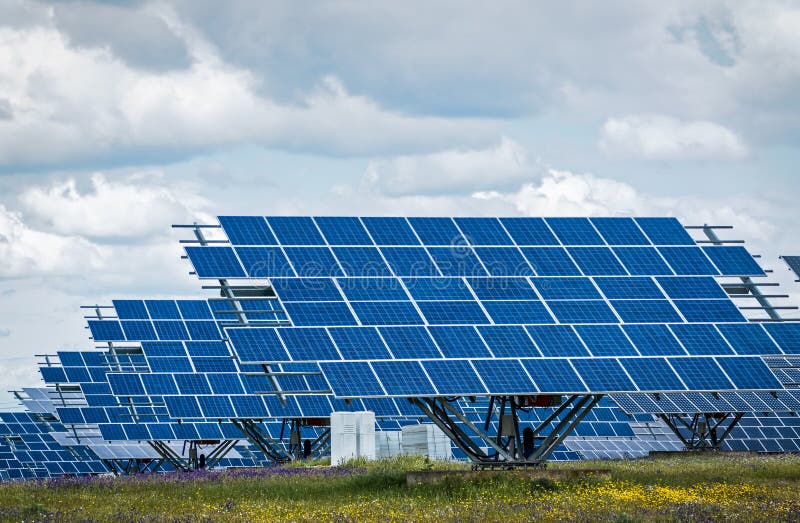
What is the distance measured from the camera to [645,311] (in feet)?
108

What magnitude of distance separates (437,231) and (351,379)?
827 centimetres

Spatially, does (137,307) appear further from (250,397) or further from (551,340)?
(551,340)

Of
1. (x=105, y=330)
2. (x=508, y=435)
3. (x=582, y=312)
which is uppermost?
(x=105, y=330)

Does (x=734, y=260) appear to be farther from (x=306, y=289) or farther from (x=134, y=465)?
(x=134, y=465)

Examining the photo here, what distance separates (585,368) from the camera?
1183 inches

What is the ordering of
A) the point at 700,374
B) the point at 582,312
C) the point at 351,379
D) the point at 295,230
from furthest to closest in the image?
the point at 295,230, the point at 582,312, the point at 700,374, the point at 351,379

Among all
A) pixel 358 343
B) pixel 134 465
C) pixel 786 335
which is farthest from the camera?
pixel 134 465

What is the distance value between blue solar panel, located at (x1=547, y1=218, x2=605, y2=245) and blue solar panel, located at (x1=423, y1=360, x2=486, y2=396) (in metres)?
7.87

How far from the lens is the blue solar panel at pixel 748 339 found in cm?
3259

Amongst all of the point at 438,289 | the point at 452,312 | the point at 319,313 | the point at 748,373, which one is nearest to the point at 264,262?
the point at 319,313

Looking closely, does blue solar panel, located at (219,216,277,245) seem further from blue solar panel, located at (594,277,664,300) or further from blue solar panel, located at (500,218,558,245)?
blue solar panel, located at (594,277,664,300)

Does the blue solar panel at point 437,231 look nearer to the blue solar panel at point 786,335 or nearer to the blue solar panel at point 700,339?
the blue solar panel at point 700,339

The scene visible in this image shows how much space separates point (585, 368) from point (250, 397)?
21252mm

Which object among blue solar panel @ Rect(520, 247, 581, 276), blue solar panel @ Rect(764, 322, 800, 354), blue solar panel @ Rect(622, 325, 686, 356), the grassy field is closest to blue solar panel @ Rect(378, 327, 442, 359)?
the grassy field
